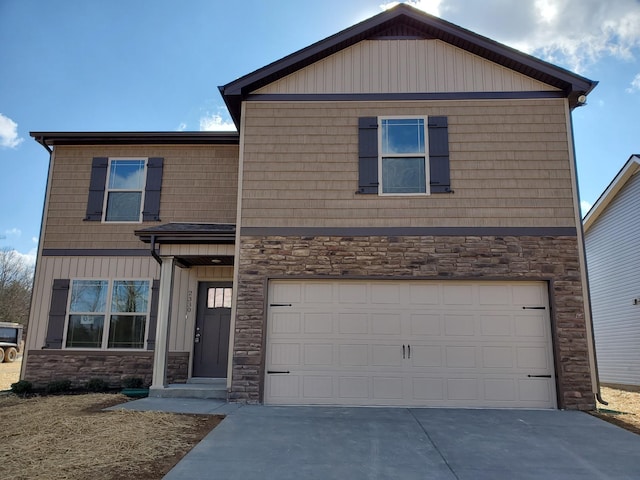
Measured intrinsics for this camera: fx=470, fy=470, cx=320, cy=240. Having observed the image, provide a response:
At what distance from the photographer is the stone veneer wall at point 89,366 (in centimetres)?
912

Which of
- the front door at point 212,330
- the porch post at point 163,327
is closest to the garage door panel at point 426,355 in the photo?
the front door at point 212,330

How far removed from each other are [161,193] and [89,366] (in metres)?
3.71

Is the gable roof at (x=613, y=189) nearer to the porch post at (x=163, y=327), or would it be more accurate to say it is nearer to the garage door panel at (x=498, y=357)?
the garage door panel at (x=498, y=357)

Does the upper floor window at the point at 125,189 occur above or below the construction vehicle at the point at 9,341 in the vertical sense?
above

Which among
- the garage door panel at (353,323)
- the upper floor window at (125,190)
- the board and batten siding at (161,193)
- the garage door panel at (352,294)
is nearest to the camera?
the garage door panel at (353,323)

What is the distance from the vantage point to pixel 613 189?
42.3 feet

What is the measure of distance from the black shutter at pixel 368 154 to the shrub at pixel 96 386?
236 inches

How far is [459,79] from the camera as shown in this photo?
847cm

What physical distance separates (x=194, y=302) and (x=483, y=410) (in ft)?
18.6

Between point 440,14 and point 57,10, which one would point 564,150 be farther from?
point 57,10

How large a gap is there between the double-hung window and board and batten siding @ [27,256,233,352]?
0.18 meters

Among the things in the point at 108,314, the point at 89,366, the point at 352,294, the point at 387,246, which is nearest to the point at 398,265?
the point at 387,246

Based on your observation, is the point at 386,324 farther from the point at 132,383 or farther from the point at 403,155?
the point at 132,383

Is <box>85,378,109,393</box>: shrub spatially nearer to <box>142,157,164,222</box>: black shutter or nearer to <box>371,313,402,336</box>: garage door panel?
<box>142,157,164,222</box>: black shutter
